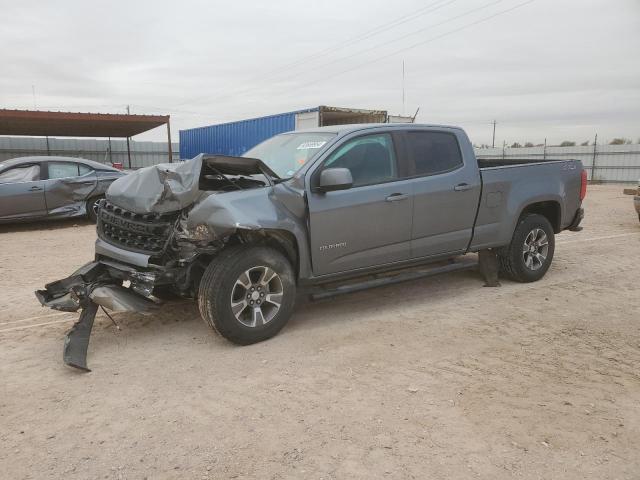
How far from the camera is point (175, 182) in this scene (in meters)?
4.21

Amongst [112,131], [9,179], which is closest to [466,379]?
[9,179]

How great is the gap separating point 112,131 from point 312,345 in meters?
25.3

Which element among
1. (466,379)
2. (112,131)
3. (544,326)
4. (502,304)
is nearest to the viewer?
(466,379)

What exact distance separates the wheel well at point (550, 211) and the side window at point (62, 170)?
890 cm

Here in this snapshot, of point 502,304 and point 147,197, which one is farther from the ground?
point 147,197

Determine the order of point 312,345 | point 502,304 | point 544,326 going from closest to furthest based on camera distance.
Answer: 1. point 312,345
2. point 544,326
3. point 502,304

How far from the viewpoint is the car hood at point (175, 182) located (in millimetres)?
4121

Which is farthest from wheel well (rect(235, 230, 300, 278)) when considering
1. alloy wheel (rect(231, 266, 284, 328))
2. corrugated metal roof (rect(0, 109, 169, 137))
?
corrugated metal roof (rect(0, 109, 169, 137))

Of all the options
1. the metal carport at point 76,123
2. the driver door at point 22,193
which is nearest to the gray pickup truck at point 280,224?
the driver door at point 22,193

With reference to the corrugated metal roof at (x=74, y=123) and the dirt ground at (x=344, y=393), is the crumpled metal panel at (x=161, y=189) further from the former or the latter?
the corrugated metal roof at (x=74, y=123)

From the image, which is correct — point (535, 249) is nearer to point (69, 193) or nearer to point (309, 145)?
point (309, 145)

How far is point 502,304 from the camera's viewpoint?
17.5ft

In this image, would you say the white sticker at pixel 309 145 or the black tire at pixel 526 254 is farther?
the black tire at pixel 526 254

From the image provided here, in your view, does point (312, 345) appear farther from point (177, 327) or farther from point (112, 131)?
point (112, 131)
